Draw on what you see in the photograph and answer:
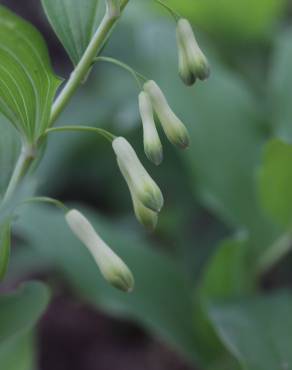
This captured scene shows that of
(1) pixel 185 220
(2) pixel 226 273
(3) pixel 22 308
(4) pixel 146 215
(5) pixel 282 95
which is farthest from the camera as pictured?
(1) pixel 185 220

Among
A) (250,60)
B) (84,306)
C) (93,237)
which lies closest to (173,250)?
(84,306)

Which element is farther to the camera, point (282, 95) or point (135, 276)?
point (282, 95)

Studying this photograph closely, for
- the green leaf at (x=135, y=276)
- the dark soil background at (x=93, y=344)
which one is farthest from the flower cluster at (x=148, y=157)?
the dark soil background at (x=93, y=344)

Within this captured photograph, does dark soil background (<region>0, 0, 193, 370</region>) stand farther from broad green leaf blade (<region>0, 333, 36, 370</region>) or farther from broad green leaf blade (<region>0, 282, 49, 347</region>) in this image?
broad green leaf blade (<region>0, 282, 49, 347</region>)

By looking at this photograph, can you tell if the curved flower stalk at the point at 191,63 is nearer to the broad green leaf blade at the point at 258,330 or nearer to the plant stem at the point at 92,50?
the plant stem at the point at 92,50

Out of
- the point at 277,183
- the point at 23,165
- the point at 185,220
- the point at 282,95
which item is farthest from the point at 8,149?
the point at 185,220

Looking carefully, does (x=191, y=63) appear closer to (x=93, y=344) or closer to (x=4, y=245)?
(x=4, y=245)
